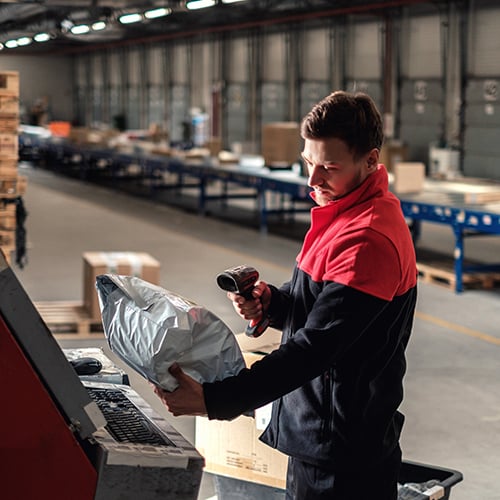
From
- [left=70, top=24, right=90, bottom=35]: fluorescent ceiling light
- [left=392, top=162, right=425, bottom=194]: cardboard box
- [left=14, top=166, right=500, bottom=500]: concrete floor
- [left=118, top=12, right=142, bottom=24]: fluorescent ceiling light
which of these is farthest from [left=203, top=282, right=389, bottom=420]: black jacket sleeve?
[left=70, top=24, right=90, bottom=35]: fluorescent ceiling light

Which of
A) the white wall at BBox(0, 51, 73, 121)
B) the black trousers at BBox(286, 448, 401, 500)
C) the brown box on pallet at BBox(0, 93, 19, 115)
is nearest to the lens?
the black trousers at BBox(286, 448, 401, 500)

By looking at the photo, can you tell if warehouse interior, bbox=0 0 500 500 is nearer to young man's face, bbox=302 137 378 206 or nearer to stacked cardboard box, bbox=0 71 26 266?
stacked cardboard box, bbox=0 71 26 266

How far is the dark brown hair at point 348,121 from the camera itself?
2164mm

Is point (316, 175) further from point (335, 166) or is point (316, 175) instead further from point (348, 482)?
point (348, 482)

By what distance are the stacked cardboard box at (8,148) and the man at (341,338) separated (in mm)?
5743

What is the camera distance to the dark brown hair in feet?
7.10

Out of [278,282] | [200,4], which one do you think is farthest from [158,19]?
[278,282]

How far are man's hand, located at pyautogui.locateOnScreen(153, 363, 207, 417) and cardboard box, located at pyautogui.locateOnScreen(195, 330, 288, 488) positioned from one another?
141 centimetres

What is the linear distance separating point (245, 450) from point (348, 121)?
1.87 meters

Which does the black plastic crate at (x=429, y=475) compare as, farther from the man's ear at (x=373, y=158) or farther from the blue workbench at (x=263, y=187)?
the blue workbench at (x=263, y=187)

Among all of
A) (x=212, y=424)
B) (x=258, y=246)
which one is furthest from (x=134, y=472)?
(x=258, y=246)

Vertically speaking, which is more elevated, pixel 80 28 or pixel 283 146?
pixel 80 28

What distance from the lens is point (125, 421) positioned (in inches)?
90.5

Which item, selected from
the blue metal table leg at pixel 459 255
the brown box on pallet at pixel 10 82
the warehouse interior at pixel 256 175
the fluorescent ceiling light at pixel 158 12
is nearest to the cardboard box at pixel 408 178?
the warehouse interior at pixel 256 175
